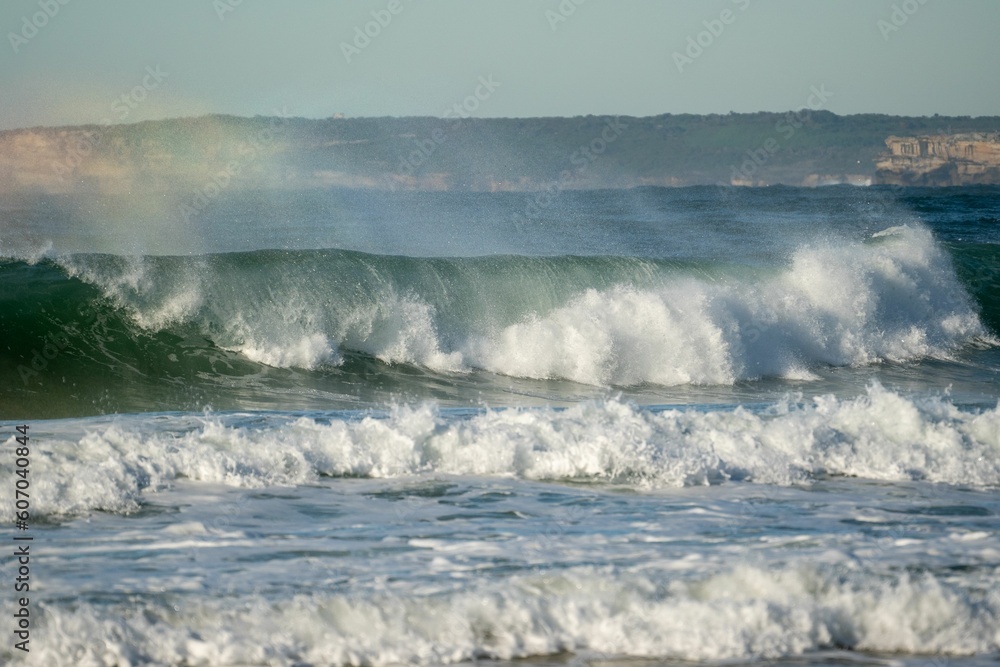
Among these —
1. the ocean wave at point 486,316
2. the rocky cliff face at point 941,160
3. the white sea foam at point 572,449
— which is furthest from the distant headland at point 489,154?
the white sea foam at point 572,449

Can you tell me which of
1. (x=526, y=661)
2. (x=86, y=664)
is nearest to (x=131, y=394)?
(x=86, y=664)

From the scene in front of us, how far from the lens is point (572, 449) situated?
8.10m

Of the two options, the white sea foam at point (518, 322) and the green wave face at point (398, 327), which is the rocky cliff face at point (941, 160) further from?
the white sea foam at point (518, 322)

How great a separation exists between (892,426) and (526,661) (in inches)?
200

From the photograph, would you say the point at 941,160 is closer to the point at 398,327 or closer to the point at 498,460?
the point at 398,327

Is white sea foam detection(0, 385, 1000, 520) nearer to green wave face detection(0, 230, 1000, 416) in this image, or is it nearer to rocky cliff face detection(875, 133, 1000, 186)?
green wave face detection(0, 230, 1000, 416)

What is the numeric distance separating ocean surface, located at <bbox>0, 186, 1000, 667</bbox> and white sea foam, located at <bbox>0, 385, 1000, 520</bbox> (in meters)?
0.03

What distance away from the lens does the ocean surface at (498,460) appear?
17.0 ft

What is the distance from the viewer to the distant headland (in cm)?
3469

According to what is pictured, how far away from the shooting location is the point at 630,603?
17.6ft

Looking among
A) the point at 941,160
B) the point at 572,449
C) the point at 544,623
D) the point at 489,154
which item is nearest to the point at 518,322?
the point at 572,449

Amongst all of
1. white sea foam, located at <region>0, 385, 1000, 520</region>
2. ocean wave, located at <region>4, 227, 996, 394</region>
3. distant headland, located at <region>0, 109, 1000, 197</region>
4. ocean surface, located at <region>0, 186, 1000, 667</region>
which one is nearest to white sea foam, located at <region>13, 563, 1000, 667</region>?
ocean surface, located at <region>0, 186, 1000, 667</region>

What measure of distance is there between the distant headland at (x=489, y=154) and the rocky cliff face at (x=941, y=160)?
0.30 feet

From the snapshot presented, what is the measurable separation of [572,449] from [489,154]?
1869 inches
